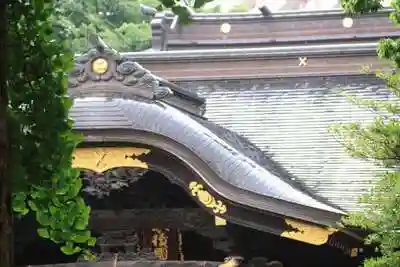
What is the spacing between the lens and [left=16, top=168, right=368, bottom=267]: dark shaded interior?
554cm

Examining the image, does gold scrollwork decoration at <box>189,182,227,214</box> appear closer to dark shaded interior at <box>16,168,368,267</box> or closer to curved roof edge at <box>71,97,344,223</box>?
curved roof edge at <box>71,97,344,223</box>

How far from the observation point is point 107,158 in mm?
5312

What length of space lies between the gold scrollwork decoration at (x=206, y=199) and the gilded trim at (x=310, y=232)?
0.42 m

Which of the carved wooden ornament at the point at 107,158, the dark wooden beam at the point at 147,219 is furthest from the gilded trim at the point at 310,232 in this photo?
the carved wooden ornament at the point at 107,158

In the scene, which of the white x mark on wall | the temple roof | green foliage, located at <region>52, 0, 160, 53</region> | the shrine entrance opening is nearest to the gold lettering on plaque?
the shrine entrance opening

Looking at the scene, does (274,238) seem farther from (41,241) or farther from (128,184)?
(41,241)

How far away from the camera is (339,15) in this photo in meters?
9.80

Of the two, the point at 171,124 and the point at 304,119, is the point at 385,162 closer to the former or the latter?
the point at 171,124

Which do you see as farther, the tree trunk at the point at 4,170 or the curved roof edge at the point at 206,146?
the curved roof edge at the point at 206,146

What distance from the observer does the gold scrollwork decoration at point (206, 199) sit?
518cm

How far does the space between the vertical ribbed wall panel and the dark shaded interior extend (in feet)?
1.39

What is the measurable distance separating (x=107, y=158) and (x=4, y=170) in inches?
135

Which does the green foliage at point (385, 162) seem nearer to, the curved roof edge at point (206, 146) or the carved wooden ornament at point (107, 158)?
the curved roof edge at point (206, 146)

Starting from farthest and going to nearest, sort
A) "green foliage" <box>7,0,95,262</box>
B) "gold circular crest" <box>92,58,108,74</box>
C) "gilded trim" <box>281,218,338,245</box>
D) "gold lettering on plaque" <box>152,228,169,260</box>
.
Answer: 1. "gold lettering on plaque" <box>152,228,169,260</box>
2. "gold circular crest" <box>92,58,108,74</box>
3. "gilded trim" <box>281,218,338,245</box>
4. "green foliage" <box>7,0,95,262</box>
